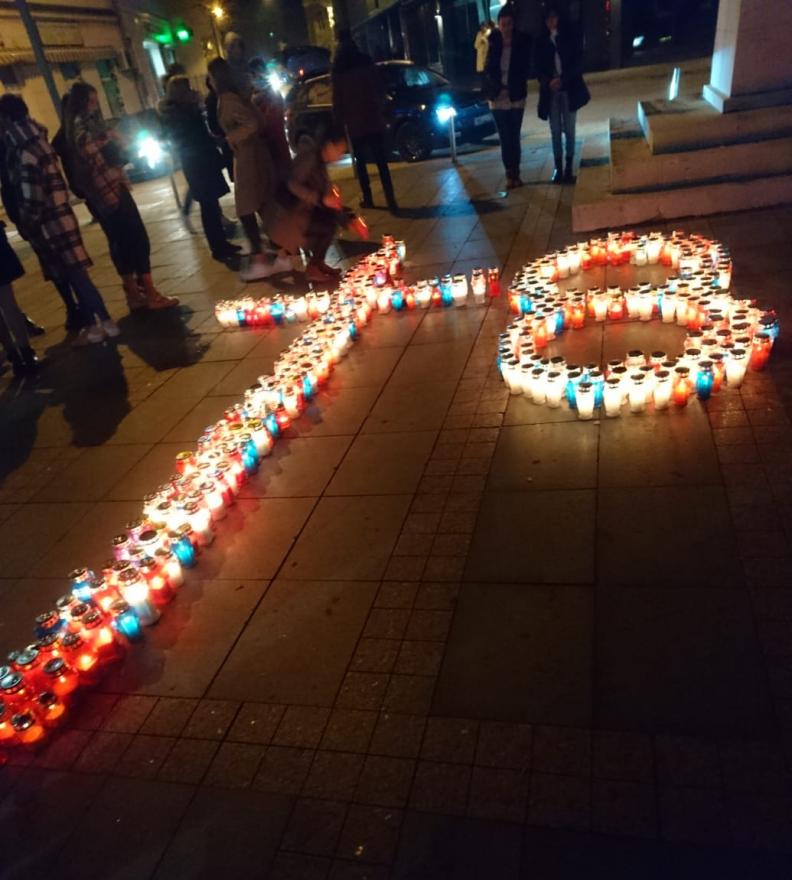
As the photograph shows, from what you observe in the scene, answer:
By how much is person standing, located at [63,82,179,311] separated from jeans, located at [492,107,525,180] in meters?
4.96

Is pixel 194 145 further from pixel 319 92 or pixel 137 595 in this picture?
pixel 137 595

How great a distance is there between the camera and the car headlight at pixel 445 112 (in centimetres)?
1233

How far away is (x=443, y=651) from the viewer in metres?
2.90

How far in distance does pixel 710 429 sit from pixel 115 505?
12.1 ft

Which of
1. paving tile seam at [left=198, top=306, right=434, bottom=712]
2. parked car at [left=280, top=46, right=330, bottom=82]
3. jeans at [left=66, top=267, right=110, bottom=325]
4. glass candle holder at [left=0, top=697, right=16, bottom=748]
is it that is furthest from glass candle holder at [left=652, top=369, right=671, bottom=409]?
parked car at [left=280, top=46, right=330, bottom=82]

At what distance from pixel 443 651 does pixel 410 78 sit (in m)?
13.3

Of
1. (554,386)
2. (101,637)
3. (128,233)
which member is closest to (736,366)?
(554,386)

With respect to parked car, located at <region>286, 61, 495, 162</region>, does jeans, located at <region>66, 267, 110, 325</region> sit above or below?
below

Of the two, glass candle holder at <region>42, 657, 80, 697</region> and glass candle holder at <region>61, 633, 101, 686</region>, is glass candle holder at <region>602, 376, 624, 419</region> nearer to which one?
glass candle holder at <region>61, 633, 101, 686</region>

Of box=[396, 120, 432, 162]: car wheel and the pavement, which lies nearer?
the pavement

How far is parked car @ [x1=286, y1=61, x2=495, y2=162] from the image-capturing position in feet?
43.5

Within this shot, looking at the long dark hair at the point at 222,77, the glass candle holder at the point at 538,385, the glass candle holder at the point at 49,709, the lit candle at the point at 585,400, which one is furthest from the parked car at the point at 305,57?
the glass candle holder at the point at 49,709

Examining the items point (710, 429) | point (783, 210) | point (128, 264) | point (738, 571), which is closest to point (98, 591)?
point (738, 571)

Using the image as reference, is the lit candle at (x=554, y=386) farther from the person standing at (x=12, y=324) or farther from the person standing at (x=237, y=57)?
the person standing at (x=237, y=57)
